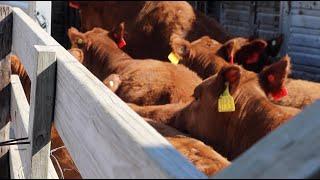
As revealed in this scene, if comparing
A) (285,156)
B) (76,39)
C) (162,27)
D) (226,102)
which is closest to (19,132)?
(285,156)

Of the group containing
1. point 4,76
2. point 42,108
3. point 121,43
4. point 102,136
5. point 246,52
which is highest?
point 102,136

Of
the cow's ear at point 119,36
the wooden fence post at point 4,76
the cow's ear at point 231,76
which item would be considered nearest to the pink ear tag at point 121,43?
the cow's ear at point 119,36

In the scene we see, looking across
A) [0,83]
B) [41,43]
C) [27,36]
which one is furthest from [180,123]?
[41,43]

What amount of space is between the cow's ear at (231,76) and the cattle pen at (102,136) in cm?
201

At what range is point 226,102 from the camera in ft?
15.8

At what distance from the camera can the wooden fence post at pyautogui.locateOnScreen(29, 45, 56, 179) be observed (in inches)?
86.0

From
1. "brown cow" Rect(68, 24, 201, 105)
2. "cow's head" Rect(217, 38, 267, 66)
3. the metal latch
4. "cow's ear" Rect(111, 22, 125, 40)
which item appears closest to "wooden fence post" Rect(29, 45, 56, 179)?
the metal latch

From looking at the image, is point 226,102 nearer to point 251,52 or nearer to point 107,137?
point 251,52

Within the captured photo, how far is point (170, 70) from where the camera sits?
6645mm

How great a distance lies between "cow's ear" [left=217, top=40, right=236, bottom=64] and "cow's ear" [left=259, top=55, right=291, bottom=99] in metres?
1.96

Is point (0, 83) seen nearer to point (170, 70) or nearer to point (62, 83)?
point (62, 83)

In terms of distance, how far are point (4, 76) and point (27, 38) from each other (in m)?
0.75

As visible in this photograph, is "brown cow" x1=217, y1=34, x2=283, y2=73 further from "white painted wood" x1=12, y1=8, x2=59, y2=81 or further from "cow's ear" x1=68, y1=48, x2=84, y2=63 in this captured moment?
"white painted wood" x1=12, y1=8, x2=59, y2=81

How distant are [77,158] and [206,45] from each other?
592 centimetres
